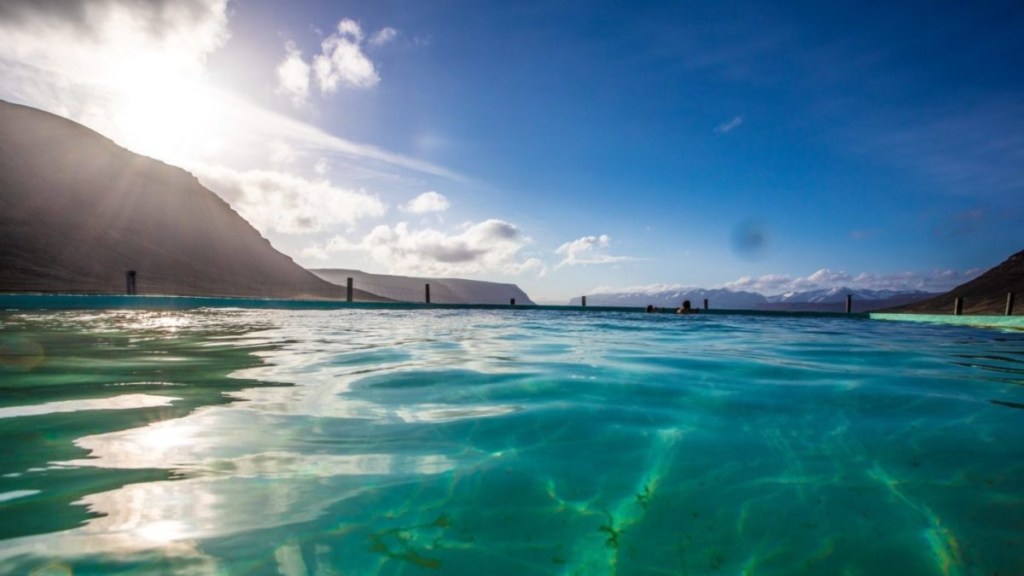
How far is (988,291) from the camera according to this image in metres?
32.2

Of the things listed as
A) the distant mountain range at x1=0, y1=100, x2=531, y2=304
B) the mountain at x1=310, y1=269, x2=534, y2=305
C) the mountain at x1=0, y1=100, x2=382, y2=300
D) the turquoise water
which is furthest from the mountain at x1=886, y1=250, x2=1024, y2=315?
the mountain at x1=310, y1=269, x2=534, y2=305

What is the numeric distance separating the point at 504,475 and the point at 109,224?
69649mm

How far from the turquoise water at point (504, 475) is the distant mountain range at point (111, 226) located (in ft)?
111

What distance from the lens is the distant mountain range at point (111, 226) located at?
42.3m

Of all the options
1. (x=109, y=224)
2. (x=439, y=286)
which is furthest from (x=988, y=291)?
(x=439, y=286)

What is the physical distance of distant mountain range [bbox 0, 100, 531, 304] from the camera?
4234cm

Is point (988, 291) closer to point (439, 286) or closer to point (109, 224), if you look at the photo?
point (109, 224)

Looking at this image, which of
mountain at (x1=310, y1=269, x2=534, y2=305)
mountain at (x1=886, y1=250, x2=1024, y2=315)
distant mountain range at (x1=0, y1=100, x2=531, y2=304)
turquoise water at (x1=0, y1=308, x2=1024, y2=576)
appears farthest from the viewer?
mountain at (x1=310, y1=269, x2=534, y2=305)

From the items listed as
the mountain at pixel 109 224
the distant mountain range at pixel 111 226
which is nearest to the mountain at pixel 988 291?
the distant mountain range at pixel 111 226

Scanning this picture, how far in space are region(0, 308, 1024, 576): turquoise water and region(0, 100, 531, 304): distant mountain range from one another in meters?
33.9

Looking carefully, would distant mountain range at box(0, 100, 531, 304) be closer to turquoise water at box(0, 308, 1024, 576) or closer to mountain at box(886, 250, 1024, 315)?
turquoise water at box(0, 308, 1024, 576)

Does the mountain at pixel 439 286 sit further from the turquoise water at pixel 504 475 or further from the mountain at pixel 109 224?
the turquoise water at pixel 504 475

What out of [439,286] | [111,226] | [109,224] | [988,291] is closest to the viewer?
[988,291]

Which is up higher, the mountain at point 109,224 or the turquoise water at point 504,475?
the mountain at point 109,224
